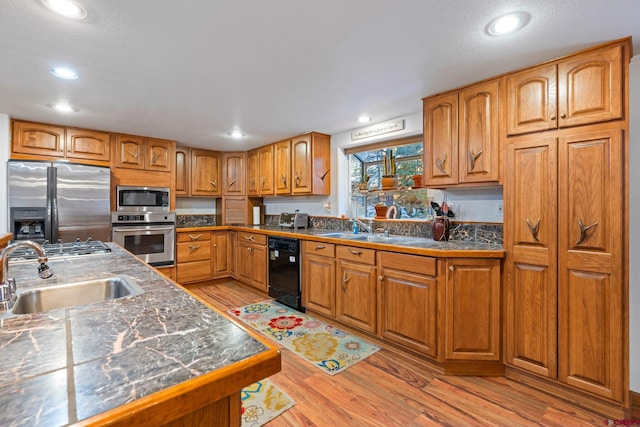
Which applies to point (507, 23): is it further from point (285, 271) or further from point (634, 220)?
point (285, 271)

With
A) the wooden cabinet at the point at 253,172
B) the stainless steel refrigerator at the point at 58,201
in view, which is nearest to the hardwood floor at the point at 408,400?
the stainless steel refrigerator at the point at 58,201

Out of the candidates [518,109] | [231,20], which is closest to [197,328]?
[231,20]

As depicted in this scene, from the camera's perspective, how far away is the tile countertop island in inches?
19.5

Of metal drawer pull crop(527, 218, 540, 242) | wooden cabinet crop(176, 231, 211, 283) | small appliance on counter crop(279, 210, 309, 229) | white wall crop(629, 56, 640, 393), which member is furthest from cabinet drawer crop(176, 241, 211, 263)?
white wall crop(629, 56, 640, 393)

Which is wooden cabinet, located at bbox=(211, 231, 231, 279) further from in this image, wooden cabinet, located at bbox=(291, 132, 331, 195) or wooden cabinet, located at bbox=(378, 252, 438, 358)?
wooden cabinet, located at bbox=(378, 252, 438, 358)

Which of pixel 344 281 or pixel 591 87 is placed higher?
pixel 591 87

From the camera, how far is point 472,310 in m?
2.07

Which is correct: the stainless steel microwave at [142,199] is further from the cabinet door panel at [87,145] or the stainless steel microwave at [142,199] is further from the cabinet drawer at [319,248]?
the cabinet drawer at [319,248]

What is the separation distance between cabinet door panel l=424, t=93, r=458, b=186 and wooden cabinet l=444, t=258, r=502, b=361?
694 mm

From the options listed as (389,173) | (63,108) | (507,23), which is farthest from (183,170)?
(507,23)

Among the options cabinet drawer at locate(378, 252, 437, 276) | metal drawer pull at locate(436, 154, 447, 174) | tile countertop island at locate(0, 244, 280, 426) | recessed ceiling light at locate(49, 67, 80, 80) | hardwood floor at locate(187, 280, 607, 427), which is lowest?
hardwood floor at locate(187, 280, 607, 427)

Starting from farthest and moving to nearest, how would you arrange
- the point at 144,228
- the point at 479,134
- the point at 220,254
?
the point at 220,254
the point at 144,228
the point at 479,134

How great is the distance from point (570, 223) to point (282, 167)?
10.3ft

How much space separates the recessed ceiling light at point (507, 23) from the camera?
1461 millimetres
